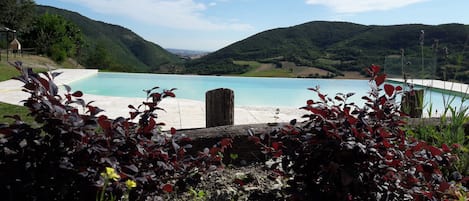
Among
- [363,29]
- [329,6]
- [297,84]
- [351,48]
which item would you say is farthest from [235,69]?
[363,29]

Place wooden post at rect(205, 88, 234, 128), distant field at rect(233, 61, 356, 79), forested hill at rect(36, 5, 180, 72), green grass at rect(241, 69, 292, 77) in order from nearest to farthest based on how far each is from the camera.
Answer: wooden post at rect(205, 88, 234, 128)
distant field at rect(233, 61, 356, 79)
green grass at rect(241, 69, 292, 77)
forested hill at rect(36, 5, 180, 72)

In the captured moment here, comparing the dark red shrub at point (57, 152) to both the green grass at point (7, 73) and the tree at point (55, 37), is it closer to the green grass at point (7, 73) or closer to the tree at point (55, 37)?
the green grass at point (7, 73)

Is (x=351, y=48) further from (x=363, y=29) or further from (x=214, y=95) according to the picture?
(x=214, y=95)

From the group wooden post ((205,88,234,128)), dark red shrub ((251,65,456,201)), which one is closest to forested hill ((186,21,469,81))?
wooden post ((205,88,234,128))

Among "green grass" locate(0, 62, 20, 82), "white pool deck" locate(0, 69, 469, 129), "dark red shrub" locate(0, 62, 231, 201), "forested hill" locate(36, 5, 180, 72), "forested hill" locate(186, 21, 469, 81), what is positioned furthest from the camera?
"forested hill" locate(36, 5, 180, 72)

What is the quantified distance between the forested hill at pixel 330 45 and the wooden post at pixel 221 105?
24.7m

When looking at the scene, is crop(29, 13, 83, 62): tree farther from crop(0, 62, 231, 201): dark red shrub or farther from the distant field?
crop(0, 62, 231, 201): dark red shrub

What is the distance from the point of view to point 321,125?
1.67 meters

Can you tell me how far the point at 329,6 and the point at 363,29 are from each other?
22127mm

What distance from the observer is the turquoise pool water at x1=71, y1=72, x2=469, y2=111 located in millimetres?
11375

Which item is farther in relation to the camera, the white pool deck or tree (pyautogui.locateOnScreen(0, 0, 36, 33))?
tree (pyautogui.locateOnScreen(0, 0, 36, 33))

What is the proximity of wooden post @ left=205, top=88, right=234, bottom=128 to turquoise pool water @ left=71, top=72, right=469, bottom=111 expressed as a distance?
6591 millimetres

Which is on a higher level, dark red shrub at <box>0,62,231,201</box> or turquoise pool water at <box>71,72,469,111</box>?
dark red shrub at <box>0,62,231,201</box>

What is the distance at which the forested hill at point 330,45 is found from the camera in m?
30.4
